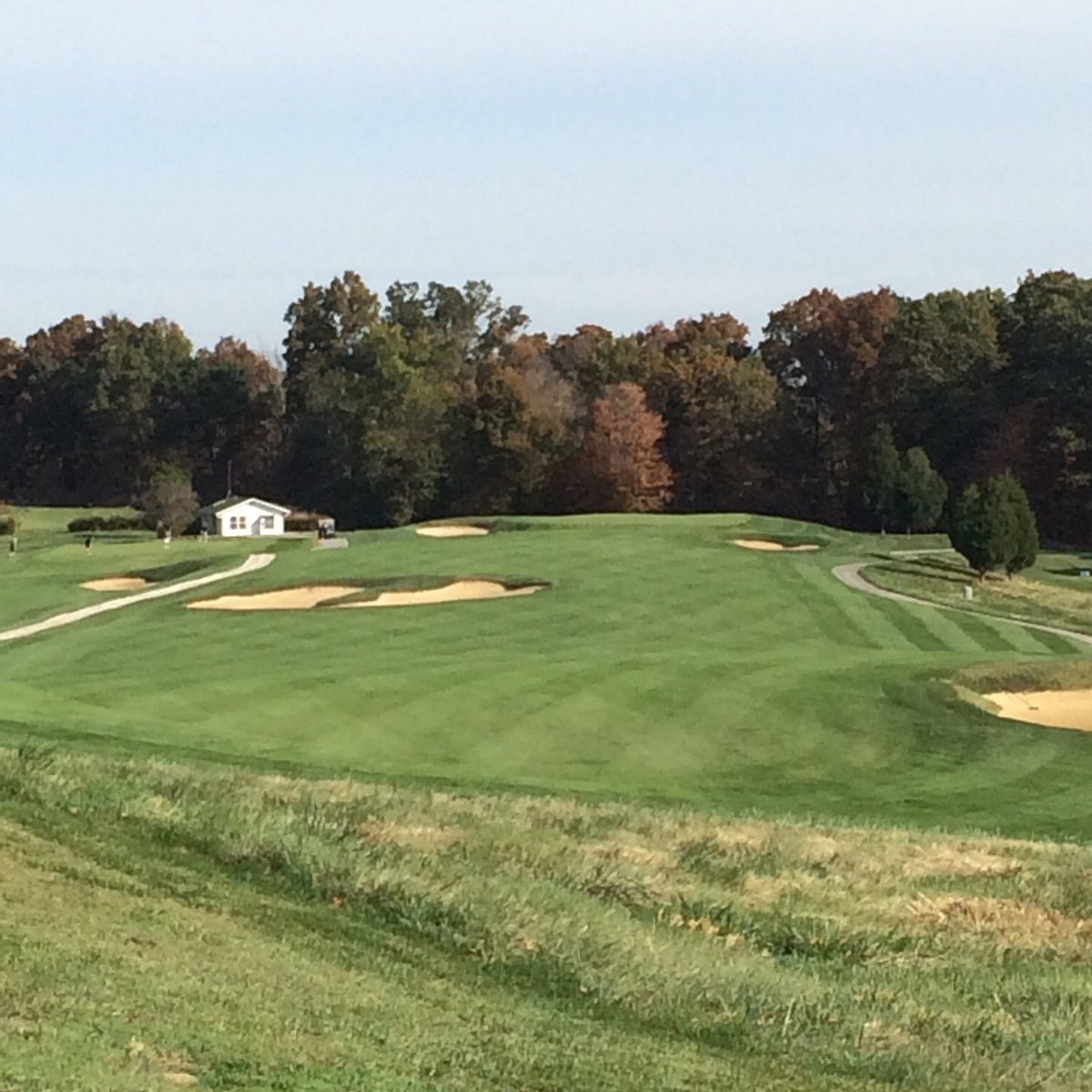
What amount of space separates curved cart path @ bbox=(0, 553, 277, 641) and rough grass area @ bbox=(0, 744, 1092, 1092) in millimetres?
24390

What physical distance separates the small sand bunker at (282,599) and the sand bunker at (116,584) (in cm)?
439

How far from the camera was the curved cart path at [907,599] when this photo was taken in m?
43.8

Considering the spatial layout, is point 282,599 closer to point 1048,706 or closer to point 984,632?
point 984,632

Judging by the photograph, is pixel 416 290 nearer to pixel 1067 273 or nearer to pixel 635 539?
pixel 1067 273

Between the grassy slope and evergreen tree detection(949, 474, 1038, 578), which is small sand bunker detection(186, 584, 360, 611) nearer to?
the grassy slope

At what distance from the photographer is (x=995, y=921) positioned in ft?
40.5

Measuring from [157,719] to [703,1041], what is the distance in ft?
48.0

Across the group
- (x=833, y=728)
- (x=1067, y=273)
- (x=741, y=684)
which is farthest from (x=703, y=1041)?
(x=1067, y=273)

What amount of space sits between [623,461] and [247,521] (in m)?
18.5

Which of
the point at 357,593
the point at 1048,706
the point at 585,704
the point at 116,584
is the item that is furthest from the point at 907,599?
the point at 585,704

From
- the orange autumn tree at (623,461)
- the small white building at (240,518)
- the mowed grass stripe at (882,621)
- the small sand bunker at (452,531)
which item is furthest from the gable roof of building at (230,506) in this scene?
the mowed grass stripe at (882,621)

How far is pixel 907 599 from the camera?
164ft

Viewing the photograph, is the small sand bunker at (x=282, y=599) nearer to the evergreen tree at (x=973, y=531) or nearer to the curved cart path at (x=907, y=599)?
the curved cart path at (x=907, y=599)

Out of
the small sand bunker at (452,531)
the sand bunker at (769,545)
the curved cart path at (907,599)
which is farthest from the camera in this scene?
the small sand bunker at (452,531)
